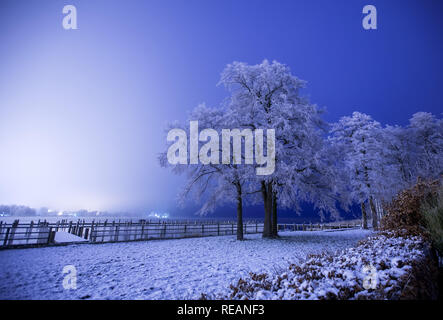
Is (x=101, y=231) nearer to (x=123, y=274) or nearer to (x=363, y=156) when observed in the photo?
(x=123, y=274)

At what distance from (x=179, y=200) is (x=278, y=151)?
802cm

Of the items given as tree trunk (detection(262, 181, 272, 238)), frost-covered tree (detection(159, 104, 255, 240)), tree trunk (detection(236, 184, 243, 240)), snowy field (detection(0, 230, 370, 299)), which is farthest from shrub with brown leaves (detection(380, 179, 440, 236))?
tree trunk (detection(236, 184, 243, 240))

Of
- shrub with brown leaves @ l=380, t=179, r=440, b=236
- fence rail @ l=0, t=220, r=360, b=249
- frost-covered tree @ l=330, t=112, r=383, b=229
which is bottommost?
fence rail @ l=0, t=220, r=360, b=249

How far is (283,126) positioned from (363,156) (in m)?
14.0

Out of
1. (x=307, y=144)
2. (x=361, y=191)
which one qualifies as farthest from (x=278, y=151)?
(x=361, y=191)

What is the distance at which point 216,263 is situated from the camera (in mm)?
8164

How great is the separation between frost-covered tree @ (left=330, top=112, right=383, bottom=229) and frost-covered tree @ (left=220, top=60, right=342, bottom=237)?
7.75 metres

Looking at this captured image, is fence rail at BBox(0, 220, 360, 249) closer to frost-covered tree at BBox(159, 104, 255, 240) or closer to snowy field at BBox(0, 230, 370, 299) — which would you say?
snowy field at BBox(0, 230, 370, 299)

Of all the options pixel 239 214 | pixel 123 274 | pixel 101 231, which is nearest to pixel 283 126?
pixel 239 214

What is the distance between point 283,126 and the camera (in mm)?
13484

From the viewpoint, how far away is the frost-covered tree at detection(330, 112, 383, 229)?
2084 centimetres

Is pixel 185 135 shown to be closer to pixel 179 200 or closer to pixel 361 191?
pixel 179 200

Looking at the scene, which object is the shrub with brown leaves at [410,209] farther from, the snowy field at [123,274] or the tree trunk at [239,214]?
the tree trunk at [239,214]
